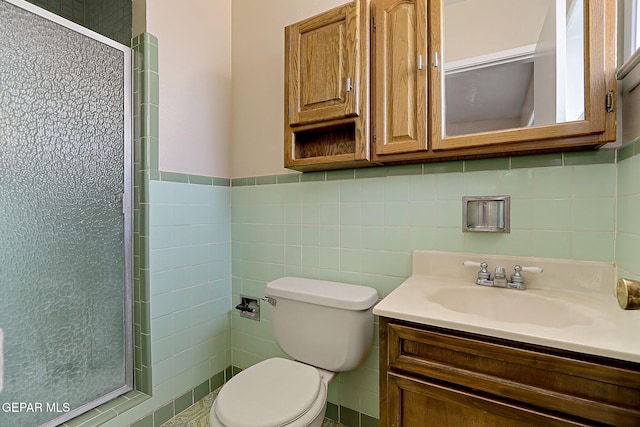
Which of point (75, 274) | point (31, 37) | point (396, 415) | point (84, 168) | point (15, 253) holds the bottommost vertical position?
point (396, 415)

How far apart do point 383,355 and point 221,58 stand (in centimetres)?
178

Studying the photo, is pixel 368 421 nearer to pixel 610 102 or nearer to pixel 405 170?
pixel 405 170

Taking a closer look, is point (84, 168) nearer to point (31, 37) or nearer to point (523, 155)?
point (31, 37)

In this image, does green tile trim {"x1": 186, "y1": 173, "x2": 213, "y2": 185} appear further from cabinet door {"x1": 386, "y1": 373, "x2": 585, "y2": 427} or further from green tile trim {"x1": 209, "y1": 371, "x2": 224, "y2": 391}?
cabinet door {"x1": 386, "y1": 373, "x2": 585, "y2": 427}

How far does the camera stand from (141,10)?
146 cm

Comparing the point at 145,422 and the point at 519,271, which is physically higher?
the point at 519,271

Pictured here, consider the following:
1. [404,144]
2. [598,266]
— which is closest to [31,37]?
[404,144]

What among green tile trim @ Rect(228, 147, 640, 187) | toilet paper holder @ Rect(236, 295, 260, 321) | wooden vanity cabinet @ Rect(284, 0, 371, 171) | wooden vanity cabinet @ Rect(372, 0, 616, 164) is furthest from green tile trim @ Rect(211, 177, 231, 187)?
wooden vanity cabinet @ Rect(372, 0, 616, 164)

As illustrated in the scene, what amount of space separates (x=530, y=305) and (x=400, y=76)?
920 millimetres

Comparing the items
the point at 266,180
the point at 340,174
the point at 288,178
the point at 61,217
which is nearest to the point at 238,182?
the point at 266,180

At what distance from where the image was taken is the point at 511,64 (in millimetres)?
1072

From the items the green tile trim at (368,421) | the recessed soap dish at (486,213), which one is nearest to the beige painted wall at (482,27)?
the recessed soap dish at (486,213)

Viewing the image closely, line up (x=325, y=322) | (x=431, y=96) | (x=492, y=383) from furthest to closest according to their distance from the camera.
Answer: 1. (x=325, y=322)
2. (x=431, y=96)
3. (x=492, y=383)

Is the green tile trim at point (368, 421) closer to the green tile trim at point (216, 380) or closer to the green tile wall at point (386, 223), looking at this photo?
the green tile wall at point (386, 223)
